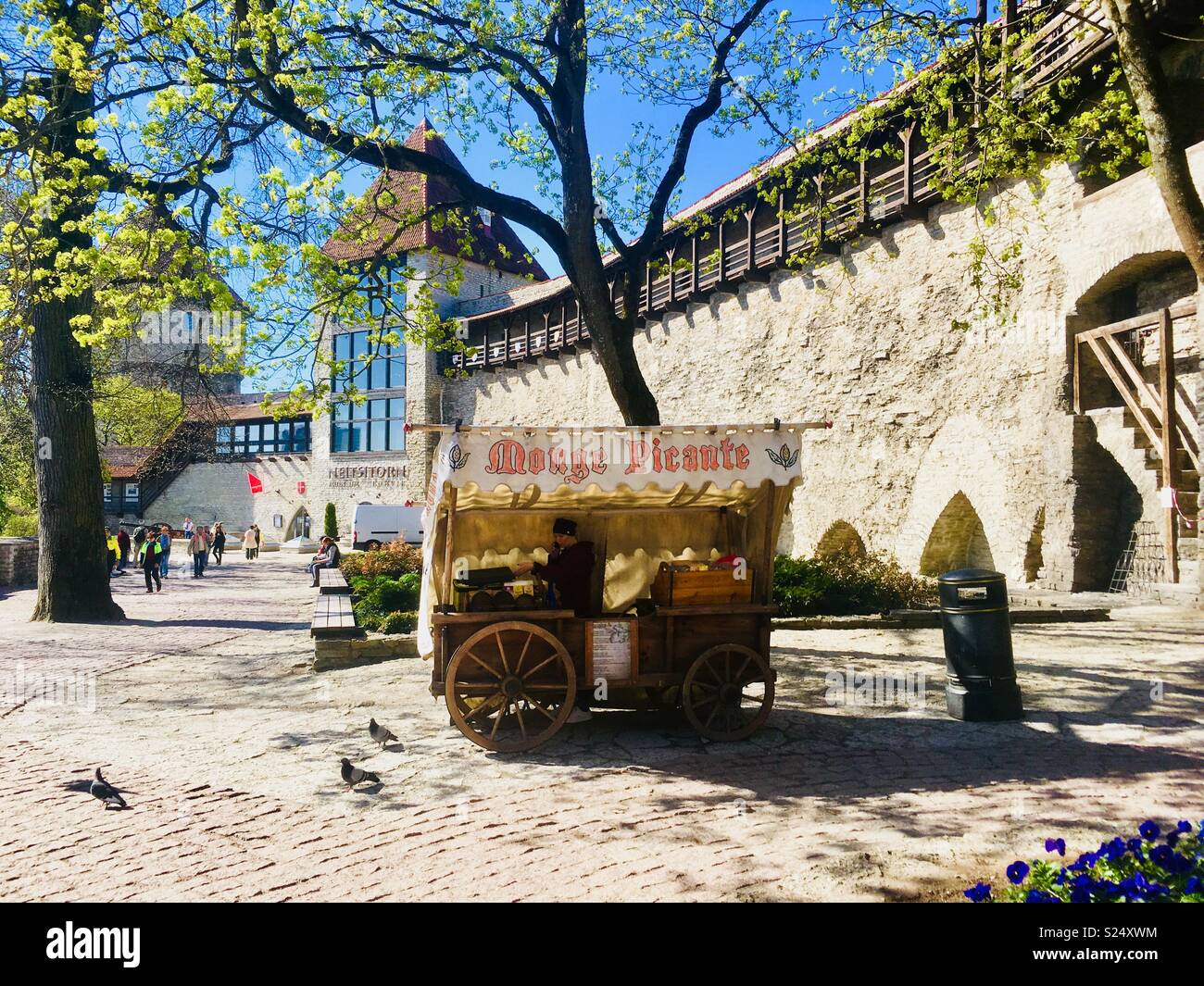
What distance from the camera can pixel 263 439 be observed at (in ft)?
172

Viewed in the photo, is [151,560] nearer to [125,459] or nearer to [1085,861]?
[1085,861]

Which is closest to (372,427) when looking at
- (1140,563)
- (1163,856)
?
(1140,563)

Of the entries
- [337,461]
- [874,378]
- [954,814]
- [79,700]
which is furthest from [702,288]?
[337,461]

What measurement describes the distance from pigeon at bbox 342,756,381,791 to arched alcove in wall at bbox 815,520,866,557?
710 inches

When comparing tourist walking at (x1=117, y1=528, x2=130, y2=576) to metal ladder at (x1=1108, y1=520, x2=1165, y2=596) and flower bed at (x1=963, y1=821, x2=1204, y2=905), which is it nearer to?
metal ladder at (x1=1108, y1=520, x2=1165, y2=596)

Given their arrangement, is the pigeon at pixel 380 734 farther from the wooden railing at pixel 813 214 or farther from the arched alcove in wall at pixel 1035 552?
the arched alcove in wall at pixel 1035 552

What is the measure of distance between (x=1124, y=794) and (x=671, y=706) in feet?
10.9

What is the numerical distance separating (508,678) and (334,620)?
560 cm

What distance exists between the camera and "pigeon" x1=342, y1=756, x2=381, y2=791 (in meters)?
5.15

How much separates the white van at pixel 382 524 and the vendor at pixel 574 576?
94.2 ft

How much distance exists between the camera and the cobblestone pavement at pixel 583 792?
3.93m

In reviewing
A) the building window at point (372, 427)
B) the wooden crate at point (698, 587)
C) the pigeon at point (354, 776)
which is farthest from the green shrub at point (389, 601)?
the building window at point (372, 427)

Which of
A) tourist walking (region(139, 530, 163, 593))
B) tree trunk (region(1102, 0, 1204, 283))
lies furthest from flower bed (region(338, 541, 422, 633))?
tree trunk (region(1102, 0, 1204, 283))

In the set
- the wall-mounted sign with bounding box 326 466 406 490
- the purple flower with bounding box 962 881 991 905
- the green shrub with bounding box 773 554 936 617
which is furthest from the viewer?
the wall-mounted sign with bounding box 326 466 406 490
